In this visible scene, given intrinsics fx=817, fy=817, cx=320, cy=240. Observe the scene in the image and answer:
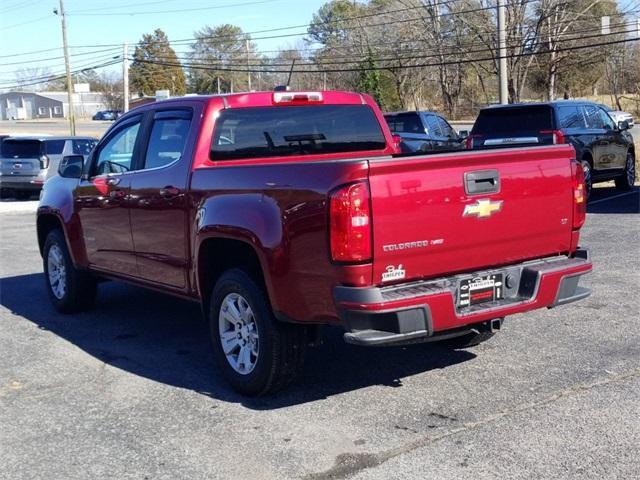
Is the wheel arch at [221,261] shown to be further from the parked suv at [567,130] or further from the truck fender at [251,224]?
the parked suv at [567,130]

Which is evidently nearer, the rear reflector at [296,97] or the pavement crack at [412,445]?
the pavement crack at [412,445]

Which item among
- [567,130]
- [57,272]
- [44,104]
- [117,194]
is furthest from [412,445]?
[44,104]

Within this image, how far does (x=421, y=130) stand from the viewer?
19.5 meters

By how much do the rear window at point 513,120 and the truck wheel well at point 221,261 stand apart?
10071mm

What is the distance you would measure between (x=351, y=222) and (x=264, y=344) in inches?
46.0

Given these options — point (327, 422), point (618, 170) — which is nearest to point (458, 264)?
point (327, 422)

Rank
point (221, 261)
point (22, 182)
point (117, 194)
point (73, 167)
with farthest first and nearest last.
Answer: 1. point (22, 182)
2. point (73, 167)
3. point (117, 194)
4. point (221, 261)

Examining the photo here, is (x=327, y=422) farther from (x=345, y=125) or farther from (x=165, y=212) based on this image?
(x=345, y=125)

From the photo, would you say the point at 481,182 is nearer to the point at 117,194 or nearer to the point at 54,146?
the point at 117,194

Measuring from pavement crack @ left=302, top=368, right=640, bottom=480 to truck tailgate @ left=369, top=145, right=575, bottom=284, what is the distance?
0.89 meters

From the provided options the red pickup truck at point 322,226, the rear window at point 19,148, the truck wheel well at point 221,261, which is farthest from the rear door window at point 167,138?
the rear window at point 19,148

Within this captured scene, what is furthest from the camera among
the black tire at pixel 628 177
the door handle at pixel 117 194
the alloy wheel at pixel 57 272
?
the black tire at pixel 628 177

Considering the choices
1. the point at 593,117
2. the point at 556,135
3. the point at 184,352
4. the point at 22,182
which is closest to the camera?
the point at 184,352

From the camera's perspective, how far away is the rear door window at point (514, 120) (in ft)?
47.6
